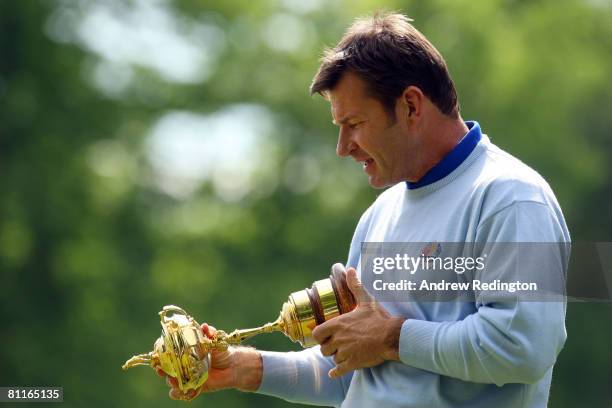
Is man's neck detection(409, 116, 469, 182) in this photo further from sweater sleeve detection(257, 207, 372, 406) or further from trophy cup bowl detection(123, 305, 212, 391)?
trophy cup bowl detection(123, 305, 212, 391)

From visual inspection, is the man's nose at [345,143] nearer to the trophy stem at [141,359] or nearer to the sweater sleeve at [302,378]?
the sweater sleeve at [302,378]

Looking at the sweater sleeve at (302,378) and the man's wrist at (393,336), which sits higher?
the sweater sleeve at (302,378)

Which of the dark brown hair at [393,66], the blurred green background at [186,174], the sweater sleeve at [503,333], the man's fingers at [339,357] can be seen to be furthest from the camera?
the blurred green background at [186,174]

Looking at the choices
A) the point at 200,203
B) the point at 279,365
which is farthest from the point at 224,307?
the point at 279,365

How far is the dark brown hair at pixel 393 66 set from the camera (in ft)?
10.4

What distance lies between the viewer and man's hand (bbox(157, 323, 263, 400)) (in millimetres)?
3387

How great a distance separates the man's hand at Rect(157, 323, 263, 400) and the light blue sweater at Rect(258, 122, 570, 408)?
0.98 ft

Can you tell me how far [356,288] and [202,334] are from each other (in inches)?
18.2

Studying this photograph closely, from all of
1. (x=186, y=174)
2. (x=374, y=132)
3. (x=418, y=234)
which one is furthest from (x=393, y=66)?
(x=186, y=174)

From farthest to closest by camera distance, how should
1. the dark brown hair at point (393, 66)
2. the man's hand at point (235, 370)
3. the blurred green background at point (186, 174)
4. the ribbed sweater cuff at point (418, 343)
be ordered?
1. the blurred green background at point (186, 174)
2. the man's hand at point (235, 370)
3. the dark brown hair at point (393, 66)
4. the ribbed sweater cuff at point (418, 343)

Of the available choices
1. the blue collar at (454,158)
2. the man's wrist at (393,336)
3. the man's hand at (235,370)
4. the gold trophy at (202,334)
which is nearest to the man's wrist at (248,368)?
the man's hand at (235,370)

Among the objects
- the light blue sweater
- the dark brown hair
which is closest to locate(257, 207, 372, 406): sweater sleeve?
the light blue sweater

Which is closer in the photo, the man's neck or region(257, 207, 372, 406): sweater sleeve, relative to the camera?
the man's neck

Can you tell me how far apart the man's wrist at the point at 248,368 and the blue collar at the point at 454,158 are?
0.70m
